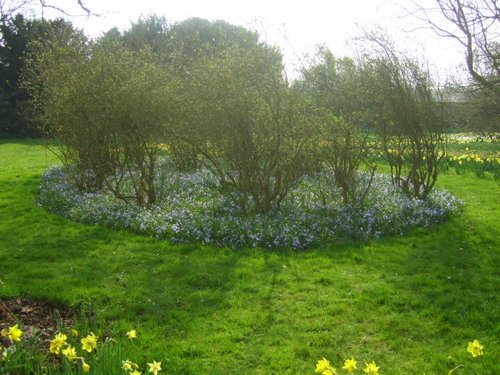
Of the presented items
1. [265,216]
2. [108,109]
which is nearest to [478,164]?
[265,216]

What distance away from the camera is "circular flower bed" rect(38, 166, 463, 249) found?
7578 mm

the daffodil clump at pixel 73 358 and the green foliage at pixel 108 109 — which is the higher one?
the green foliage at pixel 108 109

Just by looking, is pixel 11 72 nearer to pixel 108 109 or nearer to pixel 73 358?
pixel 108 109

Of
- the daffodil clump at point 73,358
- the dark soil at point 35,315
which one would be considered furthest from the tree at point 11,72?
the daffodil clump at point 73,358

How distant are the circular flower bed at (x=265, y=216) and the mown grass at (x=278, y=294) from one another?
33 centimetres

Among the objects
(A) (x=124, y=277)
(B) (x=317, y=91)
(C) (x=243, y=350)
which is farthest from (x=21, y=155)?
(C) (x=243, y=350)

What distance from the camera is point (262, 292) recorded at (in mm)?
5590

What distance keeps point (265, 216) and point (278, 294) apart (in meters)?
2.82

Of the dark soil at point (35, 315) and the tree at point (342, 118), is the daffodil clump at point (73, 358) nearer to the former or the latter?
the dark soil at point (35, 315)

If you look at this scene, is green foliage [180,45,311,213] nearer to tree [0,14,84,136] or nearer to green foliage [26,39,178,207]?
green foliage [26,39,178,207]

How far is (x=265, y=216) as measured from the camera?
8281 millimetres

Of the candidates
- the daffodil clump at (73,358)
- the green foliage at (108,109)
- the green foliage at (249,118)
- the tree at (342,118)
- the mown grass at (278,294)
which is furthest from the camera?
the tree at (342,118)

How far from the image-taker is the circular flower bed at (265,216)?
24.9ft

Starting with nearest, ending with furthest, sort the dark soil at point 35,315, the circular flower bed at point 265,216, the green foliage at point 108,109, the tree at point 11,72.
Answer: the dark soil at point 35,315
the circular flower bed at point 265,216
the green foliage at point 108,109
the tree at point 11,72
